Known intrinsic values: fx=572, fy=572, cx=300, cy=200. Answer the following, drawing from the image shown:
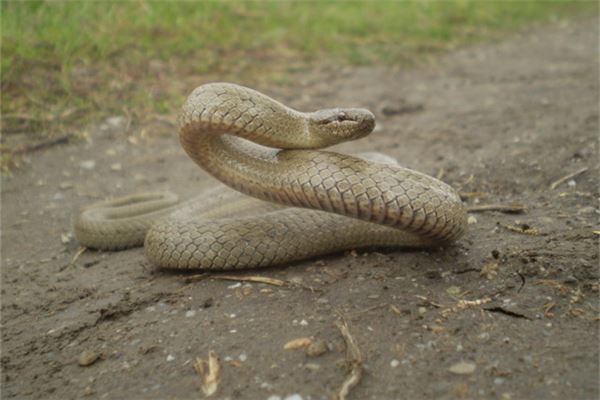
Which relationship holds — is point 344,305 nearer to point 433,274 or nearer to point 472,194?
point 433,274

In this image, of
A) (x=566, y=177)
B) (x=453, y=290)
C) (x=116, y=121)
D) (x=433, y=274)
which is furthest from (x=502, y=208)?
(x=116, y=121)

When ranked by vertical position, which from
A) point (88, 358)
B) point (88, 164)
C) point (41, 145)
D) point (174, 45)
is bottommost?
point (88, 358)

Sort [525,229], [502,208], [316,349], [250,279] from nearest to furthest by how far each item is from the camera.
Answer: [316,349] < [250,279] < [525,229] < [502,208]

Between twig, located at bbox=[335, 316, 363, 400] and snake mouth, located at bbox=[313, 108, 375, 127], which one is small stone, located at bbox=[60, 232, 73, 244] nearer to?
snake mouth, located at bbox=[313, 108, 375, 127]

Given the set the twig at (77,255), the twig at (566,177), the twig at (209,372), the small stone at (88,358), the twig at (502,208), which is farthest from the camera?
the twig at (566,177)

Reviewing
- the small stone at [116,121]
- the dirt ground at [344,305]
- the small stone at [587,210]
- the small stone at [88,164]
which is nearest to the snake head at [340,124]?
the dirt ground at [344,305]

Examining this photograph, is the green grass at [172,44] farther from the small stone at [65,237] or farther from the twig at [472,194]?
the twig at [472,194]

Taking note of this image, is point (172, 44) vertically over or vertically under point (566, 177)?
over

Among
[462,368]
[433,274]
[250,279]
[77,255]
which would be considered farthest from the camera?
[77,255]
